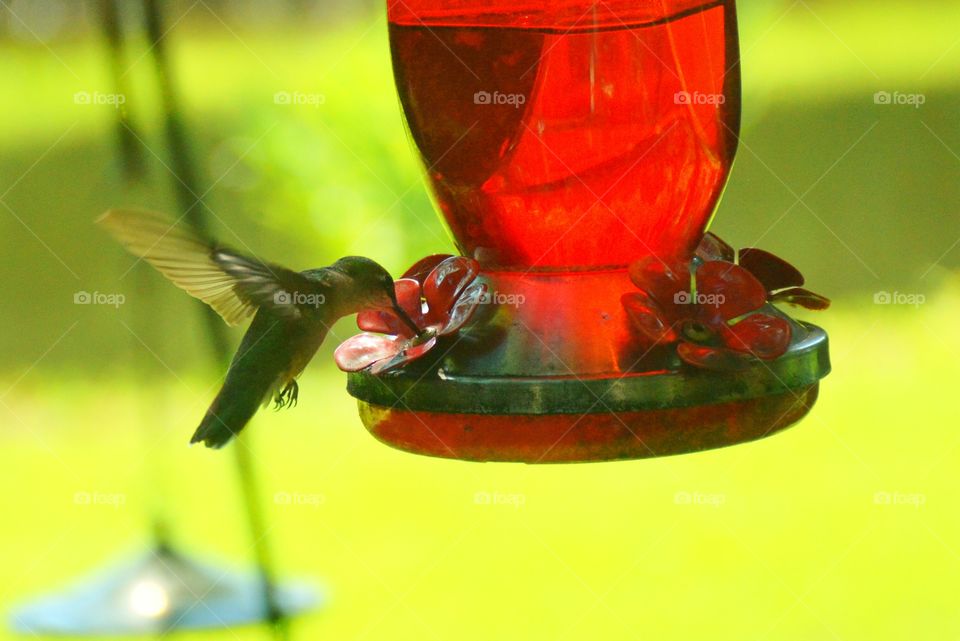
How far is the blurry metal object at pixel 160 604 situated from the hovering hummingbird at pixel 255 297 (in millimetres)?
1212

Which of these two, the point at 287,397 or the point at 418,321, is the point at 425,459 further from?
the point at 418,321

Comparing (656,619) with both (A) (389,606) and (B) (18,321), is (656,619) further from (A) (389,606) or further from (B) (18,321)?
(B) (18,321)

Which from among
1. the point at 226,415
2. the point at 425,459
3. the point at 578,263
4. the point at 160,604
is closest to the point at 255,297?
the point at 226,415

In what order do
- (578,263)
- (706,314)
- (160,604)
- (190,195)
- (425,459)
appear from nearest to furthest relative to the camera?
(706,314) < (578,263) < (190,195) < (160,604) < (425,459)

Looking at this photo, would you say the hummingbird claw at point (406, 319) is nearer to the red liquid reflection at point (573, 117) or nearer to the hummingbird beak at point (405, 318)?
the hummingbird beak at point (405, 318)

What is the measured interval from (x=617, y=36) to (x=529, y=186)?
20cm

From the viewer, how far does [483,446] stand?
1100 mm

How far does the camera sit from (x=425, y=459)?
5219 mm

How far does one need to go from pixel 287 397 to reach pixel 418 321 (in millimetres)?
387

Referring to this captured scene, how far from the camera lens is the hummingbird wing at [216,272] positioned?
1.32m

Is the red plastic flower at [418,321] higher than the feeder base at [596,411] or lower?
higher

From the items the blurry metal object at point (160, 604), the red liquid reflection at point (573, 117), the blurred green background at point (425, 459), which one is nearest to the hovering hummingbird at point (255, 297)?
the red liquid reflection at point (573, 117)

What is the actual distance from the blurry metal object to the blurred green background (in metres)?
0.16

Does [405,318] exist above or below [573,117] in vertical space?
below
